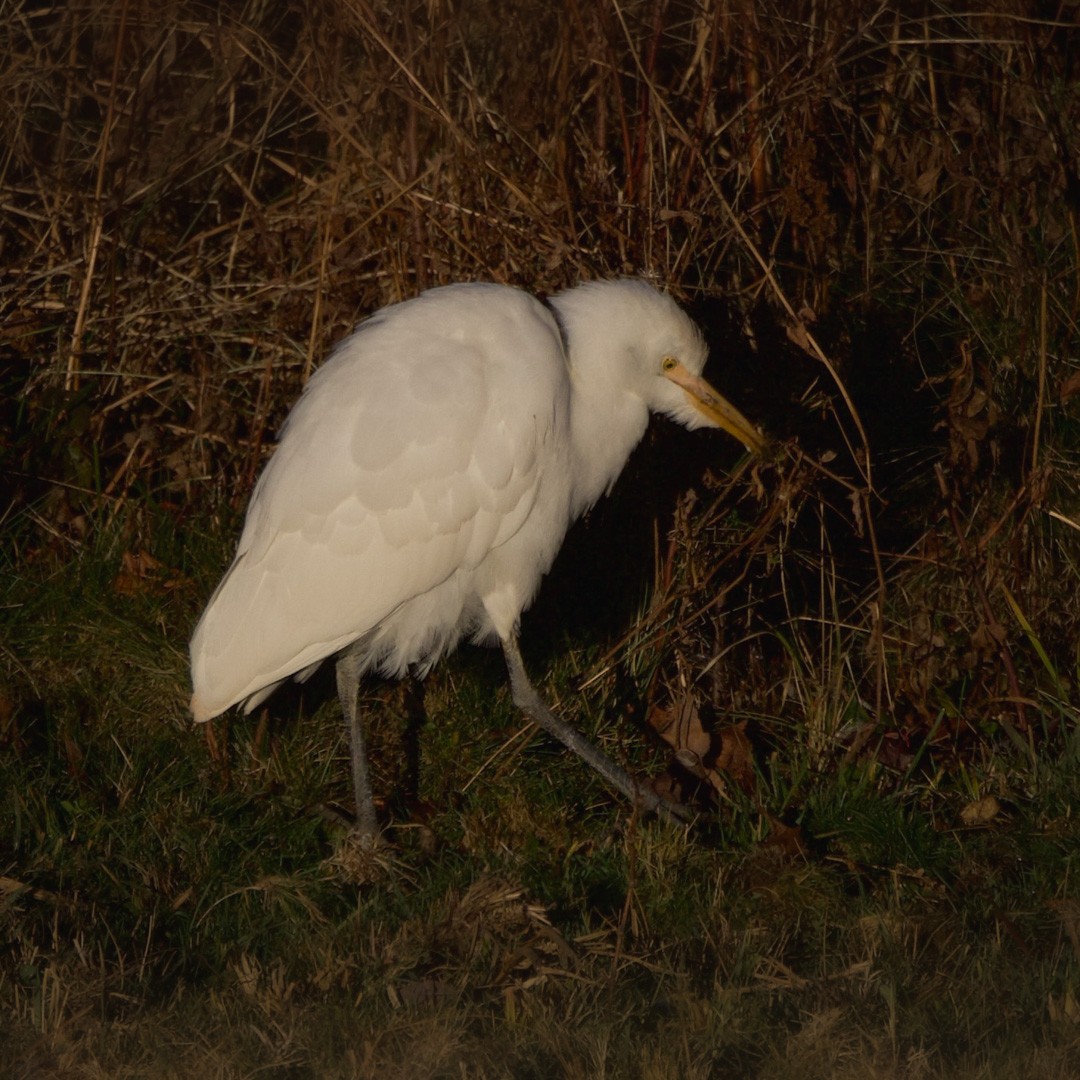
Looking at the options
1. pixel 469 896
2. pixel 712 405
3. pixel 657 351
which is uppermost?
pixel 657 351

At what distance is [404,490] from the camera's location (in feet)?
11.9

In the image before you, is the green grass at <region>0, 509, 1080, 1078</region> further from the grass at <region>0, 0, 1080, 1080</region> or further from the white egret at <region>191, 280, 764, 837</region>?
the white egret at <region>191, 280, 764, 837</region>

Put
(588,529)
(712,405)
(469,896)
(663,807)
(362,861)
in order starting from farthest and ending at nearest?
1. (588,529)
2. (712,405)
3. (663,807)
4. (362,861)
5. (469,896)

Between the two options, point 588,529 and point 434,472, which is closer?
point 434,472

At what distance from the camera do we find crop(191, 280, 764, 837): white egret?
3.63 metres

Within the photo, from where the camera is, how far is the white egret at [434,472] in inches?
143

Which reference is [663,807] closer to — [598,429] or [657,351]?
[598,429]

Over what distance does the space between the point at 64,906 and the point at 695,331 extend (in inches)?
81.9

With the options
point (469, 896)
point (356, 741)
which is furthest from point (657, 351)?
point (469, 896)

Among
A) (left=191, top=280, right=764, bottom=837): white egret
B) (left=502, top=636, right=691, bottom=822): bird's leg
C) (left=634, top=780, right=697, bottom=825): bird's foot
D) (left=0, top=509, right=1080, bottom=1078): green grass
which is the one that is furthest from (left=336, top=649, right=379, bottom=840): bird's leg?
(left=634, top=780, right=697, bottom=825): bird's foot

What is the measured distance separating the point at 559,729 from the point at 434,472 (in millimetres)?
834

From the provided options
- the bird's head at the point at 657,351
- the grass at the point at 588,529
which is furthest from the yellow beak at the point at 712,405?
the grass at the point at 588,529

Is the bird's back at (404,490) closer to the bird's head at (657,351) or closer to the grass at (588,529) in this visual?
the bird's head at (657,351)

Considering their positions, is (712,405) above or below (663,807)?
above
